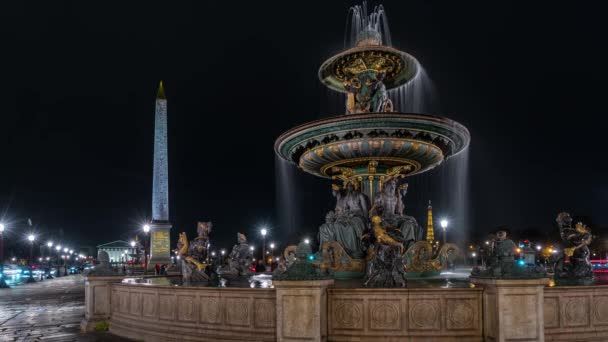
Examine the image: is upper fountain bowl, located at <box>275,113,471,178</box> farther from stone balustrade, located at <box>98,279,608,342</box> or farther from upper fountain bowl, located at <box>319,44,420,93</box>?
stone balustrade, located at <box>98,279,608,342</box>

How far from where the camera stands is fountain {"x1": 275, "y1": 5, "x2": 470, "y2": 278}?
14062 millimetres

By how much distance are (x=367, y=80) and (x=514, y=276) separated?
10.3m

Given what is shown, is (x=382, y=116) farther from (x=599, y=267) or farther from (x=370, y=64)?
(x=599, y=267)

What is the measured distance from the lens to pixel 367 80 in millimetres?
17141

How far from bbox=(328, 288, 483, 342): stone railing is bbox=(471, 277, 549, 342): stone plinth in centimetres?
45

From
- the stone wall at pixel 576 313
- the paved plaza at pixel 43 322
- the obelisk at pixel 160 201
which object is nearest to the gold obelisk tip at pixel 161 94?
the obelisk at pixel 160 201

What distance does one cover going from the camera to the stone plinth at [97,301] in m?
12.0

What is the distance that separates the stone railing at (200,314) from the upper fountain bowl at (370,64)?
372 inches

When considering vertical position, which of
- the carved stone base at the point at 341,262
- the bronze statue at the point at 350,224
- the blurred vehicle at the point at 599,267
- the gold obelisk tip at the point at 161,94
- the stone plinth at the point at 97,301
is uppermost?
the gold obelisk tip at the point at 161,94

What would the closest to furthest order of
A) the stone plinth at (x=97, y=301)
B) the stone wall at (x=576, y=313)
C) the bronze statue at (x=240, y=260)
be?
the stone wall at (x=576, y=313)
the stone plinth at (x=97, y=301)
the bronze statue at (x=240, y=260)

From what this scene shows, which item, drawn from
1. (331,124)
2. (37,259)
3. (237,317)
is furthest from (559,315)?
(37,259)

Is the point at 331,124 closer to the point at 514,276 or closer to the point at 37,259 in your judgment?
the point at 514,276

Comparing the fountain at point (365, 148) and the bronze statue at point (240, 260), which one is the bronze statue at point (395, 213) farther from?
the bronze statue at point (240, 260)

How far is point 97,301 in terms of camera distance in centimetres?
1211
